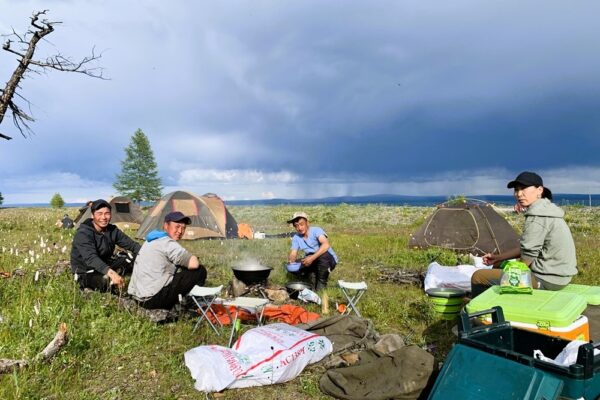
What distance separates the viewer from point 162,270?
17.9 feet

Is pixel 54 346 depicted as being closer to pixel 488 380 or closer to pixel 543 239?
pixel 488 380

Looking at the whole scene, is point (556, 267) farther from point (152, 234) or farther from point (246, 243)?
point (246, 243)

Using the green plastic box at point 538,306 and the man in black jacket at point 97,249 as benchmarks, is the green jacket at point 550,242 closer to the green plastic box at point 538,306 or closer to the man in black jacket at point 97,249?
the green plastic box at point 538,306

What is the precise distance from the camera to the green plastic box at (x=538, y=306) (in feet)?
10.7

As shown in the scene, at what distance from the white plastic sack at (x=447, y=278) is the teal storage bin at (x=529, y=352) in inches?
155

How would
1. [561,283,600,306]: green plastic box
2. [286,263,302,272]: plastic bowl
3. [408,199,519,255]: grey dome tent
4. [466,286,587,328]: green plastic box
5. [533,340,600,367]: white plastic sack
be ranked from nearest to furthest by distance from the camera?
1. [533,340,600,367]: white plastic sack
2. [466,286,587,328]: green plastic box
3. [561,283,600,306]: green plastic box
4. [286,263,302,272]: plastic bowl
5. [408,199,519,255]: grey dome tent

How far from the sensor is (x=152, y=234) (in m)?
5.55

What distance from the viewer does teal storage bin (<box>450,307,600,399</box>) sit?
2500mm

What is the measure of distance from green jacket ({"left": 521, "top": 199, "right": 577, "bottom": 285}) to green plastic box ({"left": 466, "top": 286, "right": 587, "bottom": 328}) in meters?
0.87

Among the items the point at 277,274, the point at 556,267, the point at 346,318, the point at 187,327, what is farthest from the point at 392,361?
the point at 277,274

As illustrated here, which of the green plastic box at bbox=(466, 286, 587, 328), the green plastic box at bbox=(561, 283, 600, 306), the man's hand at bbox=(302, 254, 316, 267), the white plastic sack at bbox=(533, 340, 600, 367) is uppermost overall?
the green plastic box at bbox=(466, 286, 587, 328)

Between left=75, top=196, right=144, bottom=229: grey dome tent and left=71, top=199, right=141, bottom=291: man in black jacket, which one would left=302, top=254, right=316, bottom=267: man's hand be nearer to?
left=71, top=199, right=141, bottom=291: man in black jacket

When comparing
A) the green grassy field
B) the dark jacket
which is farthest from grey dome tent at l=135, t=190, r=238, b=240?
the dark jacket

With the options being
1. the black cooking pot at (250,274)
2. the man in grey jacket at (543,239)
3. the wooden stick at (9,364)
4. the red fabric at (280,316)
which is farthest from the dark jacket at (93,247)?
the man in grey jacket at (543,239)
